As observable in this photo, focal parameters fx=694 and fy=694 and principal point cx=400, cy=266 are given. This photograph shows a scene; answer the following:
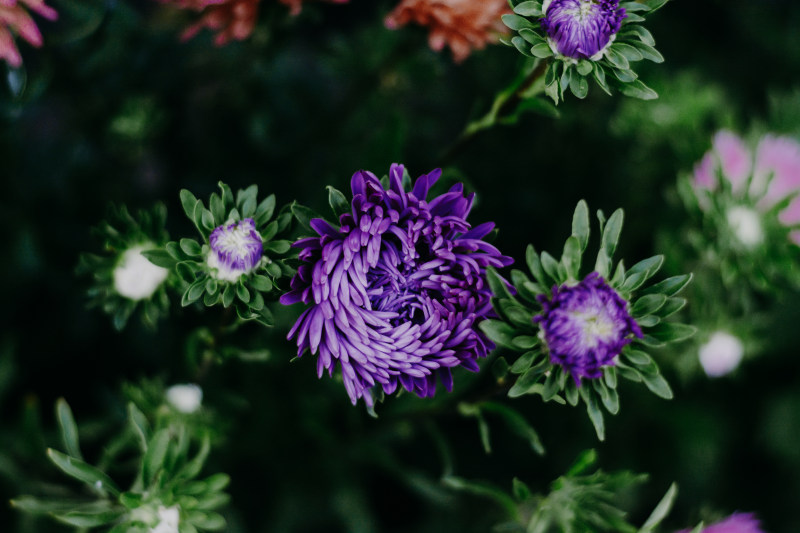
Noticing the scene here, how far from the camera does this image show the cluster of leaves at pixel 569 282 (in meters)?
0.58

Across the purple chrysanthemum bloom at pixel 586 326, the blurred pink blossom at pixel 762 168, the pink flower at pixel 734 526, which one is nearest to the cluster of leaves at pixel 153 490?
the purple chrysanthemum bloom at pixel 586 326

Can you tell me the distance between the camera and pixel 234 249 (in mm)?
596

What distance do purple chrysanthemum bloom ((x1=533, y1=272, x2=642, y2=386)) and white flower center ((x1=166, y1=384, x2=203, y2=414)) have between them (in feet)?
1.48

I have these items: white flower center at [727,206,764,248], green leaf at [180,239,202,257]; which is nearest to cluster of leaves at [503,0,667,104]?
green leaf at [180,239,202,257]

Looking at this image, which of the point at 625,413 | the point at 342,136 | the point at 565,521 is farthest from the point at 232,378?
the point at 625,413

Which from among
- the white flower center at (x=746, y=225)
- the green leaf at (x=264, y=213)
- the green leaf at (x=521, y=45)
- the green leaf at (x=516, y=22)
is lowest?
the white flower center at (x=746, y=225)

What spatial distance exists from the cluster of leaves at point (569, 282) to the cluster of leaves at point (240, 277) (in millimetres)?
195

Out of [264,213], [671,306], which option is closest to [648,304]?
[671,306]

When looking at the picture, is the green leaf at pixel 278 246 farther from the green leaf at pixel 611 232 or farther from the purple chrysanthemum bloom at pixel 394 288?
the green leaf at pixel 611 232

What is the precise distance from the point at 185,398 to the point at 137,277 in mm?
191

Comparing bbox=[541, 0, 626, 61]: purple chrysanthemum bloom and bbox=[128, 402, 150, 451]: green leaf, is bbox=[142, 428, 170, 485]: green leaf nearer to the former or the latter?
bbox=[128, 402, 150, 451]: green leaf

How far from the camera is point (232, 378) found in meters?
1.06

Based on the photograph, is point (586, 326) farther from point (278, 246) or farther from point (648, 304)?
point (278, 246)

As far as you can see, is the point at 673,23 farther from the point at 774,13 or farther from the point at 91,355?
the point at 91,355
